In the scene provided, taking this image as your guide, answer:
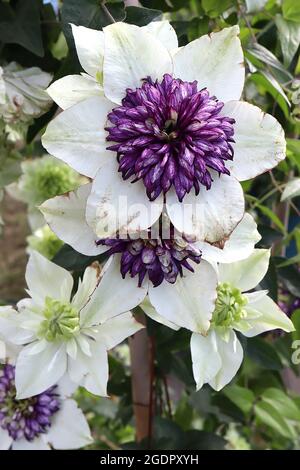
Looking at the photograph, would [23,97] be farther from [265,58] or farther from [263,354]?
[263,354]

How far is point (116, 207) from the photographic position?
0.31m

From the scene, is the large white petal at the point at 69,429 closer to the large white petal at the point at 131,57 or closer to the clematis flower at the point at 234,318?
the clematis flower at the point at 234,318

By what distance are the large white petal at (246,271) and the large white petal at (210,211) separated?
99mm

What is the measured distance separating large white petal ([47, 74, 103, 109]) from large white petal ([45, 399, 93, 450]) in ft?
0.83

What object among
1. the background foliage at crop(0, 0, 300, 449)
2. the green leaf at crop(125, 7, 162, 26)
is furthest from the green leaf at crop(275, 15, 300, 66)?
the green leaf at crop(125, 7, 162, 26)

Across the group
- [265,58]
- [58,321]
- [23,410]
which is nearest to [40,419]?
[23,410]

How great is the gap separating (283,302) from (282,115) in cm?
21

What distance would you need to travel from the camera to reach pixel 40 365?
1.39ft

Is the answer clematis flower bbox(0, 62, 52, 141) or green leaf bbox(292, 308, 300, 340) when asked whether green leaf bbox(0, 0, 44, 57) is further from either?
green leaf bbox(292, 308, 300, 340)

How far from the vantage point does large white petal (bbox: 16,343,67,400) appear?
415mm

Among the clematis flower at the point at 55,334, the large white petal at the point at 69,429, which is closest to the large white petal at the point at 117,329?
the clematis flower at the point at 55,334

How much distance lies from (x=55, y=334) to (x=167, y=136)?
6.9 inches

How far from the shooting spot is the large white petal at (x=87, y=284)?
1.27 ft
